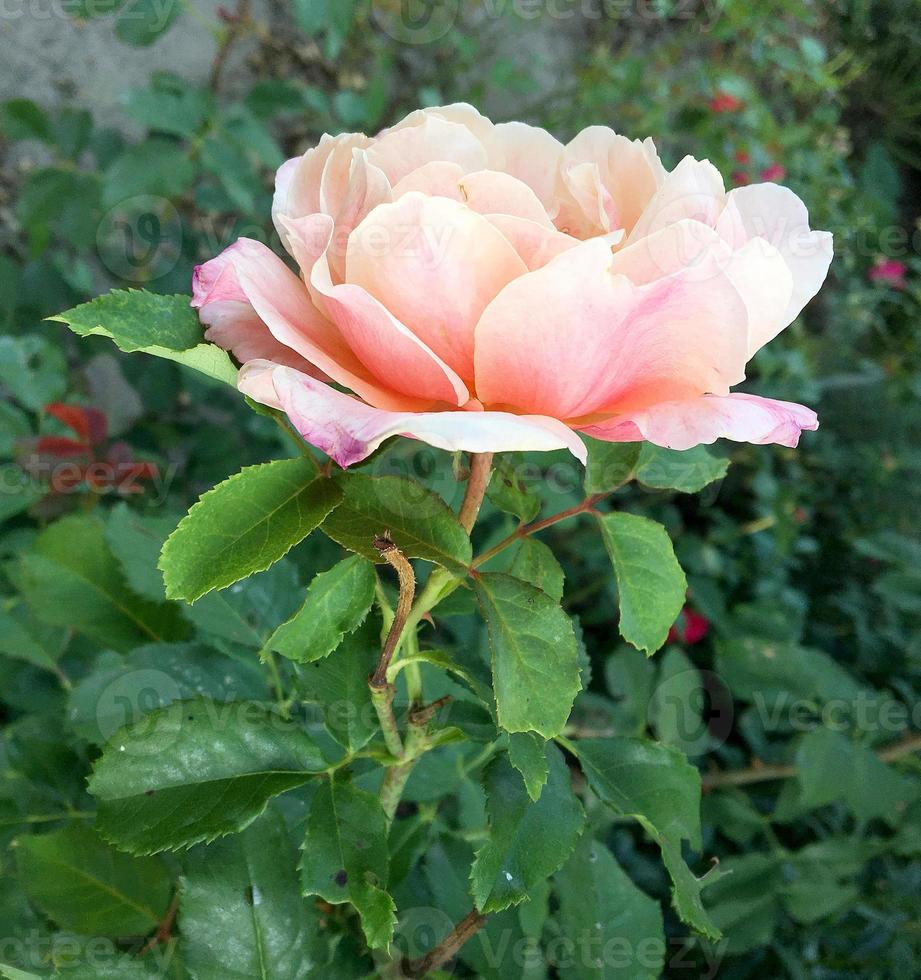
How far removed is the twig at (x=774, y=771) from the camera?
1.07 m

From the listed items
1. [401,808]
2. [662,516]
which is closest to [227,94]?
[662,516]

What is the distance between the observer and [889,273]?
1.79 meters

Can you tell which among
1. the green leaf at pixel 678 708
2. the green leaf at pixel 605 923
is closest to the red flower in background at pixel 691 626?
the green leaf at pixel 678 708

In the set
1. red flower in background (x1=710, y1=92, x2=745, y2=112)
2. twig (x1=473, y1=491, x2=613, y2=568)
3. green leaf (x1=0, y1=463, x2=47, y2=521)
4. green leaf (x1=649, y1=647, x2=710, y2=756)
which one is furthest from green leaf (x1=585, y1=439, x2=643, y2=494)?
red flower in background (x1=710, y1=92, x2=745, y2=112)

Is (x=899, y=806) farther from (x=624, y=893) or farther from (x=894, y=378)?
(x=894, y=378)

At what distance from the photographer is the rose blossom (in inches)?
10.4

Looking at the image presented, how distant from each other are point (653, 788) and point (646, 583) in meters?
0.11

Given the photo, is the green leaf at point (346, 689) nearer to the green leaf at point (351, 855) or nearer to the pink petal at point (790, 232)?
the green leaf at point (351, 855)

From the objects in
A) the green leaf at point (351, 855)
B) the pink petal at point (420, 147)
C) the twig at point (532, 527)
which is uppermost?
the pink petal at point (420, 147)

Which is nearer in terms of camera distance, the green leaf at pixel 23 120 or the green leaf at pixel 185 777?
the green leaf at pixel 185 777

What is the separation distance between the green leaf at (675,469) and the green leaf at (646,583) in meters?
0.03

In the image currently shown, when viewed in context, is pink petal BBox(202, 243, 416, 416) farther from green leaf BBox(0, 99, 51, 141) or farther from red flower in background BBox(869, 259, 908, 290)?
red flower in background BBox(869, 259, 908, 290)

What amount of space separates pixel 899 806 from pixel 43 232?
4.60 feet

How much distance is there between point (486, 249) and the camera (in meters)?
0.28
